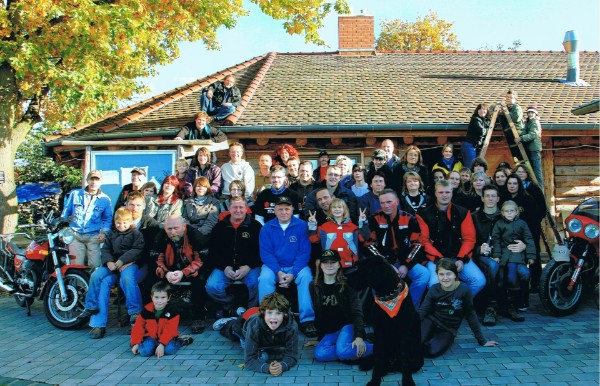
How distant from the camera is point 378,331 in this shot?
4266 millimetres

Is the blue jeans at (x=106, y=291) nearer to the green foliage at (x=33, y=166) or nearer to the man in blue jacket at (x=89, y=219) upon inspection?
the man in blue jacket at (x=89, y=219)

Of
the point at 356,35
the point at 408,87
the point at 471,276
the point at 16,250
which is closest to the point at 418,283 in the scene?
the point at 471,276

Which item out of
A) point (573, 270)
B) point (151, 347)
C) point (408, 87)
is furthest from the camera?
point (408, 87)

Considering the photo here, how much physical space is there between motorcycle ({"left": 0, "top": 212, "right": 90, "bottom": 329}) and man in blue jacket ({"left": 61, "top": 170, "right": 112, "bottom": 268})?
0.14 meters

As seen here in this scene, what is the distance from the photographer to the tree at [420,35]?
28.5 m

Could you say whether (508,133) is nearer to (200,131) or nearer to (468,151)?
(468,151)

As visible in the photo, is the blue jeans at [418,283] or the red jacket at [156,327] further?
the blue jeans at [418,283]

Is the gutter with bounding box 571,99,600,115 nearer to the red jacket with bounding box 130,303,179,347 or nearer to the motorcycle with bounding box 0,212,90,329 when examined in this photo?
the red jacket with bounding box 130,303,179,347

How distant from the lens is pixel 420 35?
94.2 ft

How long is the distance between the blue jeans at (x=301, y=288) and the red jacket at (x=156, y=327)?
99 centimetres

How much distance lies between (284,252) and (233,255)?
0.64m

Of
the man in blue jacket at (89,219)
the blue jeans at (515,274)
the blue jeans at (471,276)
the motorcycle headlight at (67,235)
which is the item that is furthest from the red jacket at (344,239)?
the motorcycle headlight at (67,235)

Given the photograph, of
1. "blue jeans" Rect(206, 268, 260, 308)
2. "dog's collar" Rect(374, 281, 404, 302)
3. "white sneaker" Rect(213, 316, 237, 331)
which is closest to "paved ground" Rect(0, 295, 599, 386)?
"white sneaker" Rect(213, 316, 237, 331)

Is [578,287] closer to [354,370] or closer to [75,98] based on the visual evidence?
[354,370]
